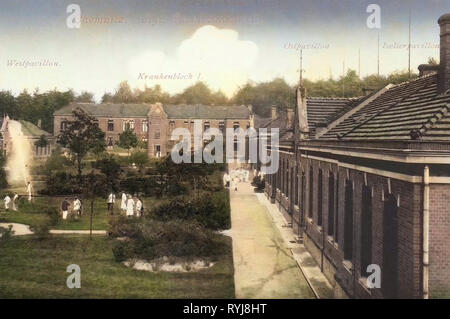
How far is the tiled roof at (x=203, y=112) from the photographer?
24.8 meters

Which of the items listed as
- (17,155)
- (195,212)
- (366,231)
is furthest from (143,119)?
(366,231)

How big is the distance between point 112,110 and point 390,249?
819 inches

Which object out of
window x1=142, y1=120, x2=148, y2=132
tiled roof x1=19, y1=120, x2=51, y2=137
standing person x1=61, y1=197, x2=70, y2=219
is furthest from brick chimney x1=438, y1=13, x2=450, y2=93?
tiled roof x1=19, y1=120, x2=51, y2=137

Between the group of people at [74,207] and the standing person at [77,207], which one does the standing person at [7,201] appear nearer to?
the group of people at [74,207]

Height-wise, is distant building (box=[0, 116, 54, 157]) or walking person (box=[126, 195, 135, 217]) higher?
distant building (box=[0, 116, 54, 157])

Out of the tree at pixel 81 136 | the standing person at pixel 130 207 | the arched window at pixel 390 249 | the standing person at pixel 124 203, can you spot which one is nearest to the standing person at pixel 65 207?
the tree at pixel 81 136

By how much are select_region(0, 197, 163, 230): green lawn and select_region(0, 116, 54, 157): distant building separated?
143 inches

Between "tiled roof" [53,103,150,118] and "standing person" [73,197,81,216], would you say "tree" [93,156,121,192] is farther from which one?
"tiled roof" [53,103,150,118]

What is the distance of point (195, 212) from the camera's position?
54.2 feet

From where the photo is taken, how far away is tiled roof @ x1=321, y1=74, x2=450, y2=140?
8894 millimetres

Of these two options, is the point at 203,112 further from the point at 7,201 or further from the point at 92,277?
the point at 92,277

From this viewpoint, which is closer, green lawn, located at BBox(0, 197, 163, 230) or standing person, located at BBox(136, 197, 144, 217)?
standing person, located at BBox(136, 197, 144, 217)

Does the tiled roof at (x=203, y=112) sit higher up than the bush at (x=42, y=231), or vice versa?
the tiled roof at (x=203, y=112)

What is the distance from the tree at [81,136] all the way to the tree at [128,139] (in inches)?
105
